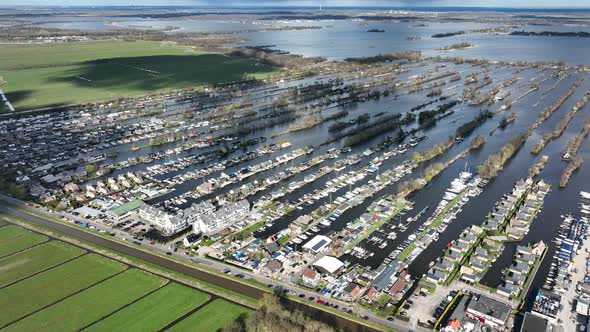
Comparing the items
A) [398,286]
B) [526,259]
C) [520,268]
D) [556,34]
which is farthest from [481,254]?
[556,34]

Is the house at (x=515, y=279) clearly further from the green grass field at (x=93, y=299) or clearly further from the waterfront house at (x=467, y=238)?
the green grass field at (x=93, y=299)

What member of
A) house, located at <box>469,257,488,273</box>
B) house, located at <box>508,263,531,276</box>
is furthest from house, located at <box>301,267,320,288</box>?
house, located at <box>508,263,531,276</box>

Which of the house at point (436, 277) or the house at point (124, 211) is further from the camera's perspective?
the house at point (124, 211)

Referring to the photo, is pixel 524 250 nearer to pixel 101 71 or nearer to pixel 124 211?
pixel 124 211

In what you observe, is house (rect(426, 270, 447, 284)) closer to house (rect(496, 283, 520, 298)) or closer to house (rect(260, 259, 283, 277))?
house (rect(496, 283, 520, 298))

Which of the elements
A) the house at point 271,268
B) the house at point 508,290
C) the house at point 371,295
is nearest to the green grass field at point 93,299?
the house at point 271,268

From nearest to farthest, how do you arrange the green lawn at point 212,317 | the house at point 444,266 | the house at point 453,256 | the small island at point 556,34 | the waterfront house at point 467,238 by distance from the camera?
the green lawn at point 212,317, the house at point 444,266, the house at point 453,256, the waterfront house at point 467,238, the small island at point 556,34
